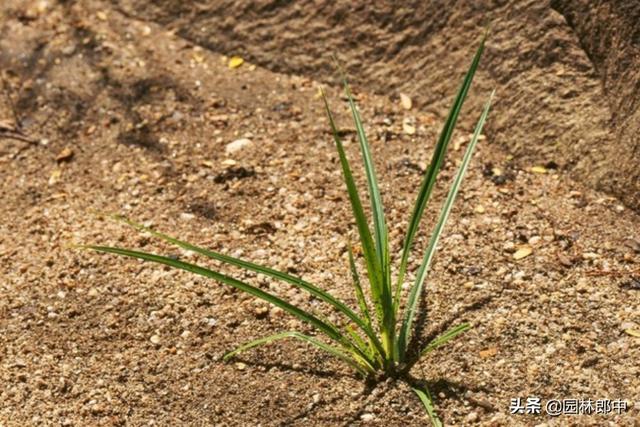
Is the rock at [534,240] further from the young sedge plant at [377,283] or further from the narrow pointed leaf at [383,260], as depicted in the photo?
the narrow pointed leaf at [383,260]

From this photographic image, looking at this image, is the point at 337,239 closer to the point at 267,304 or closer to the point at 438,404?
the point at 267,304

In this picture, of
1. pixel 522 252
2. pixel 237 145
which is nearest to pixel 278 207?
pixel 237 145

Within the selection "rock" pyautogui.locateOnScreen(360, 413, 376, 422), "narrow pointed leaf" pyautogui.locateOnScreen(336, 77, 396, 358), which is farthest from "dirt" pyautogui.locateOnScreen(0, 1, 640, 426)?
"narrow pointed leaf" pyautogui.locateOnScreen(336, 77, 396, 358)

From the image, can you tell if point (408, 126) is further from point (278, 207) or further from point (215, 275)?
point (215, 275)

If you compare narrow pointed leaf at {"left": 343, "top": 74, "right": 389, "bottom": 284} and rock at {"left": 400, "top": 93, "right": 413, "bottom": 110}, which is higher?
narrow pointed leaf at {"left": 343, "top": 74, "right": 389, "bottom": 284}

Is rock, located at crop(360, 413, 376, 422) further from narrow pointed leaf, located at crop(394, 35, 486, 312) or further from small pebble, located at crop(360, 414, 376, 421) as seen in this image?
narrow pointed leaf, located at crop(394, 35, 486, 312)

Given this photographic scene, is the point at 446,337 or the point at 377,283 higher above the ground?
the point at 377,283
